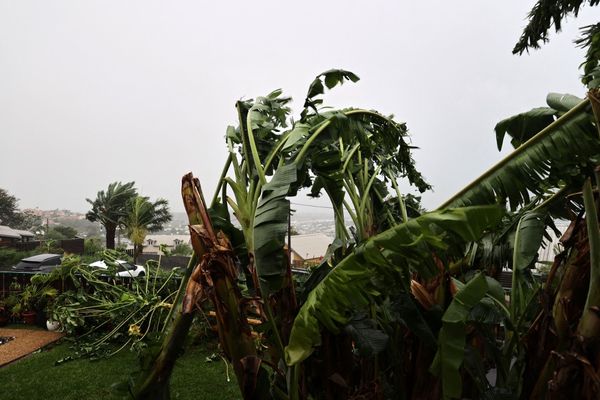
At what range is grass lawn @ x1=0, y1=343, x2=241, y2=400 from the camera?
13.9 feet

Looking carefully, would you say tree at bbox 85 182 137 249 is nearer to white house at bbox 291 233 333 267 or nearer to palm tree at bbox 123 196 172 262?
palm tree at bbox 123 196 172 262

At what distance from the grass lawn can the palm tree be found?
393 inches

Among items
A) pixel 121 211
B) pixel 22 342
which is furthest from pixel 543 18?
pixel 121 211

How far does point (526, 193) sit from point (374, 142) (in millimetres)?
1898

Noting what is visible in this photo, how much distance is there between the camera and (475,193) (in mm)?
1934

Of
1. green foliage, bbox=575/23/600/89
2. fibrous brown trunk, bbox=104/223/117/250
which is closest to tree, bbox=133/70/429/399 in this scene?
green foliage, bbox=575/23/600/89

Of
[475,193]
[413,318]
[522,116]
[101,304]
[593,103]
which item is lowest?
[101,304]

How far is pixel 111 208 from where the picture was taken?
19.4 meters

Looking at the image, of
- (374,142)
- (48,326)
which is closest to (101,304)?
(48,326)

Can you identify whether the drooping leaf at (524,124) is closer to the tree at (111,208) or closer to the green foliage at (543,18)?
the green foliage at (543,18)

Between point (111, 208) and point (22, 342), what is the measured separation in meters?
14.4

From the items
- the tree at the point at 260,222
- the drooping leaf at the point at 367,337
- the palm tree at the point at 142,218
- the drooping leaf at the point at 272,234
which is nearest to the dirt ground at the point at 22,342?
the tree at the point at 260,222

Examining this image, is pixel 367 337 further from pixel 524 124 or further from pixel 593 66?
pixel 593 66

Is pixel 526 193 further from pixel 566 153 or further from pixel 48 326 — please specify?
pixel 48 326
